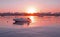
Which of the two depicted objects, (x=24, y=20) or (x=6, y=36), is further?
(x=24, y=20)

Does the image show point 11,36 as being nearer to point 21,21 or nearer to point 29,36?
point 29,36

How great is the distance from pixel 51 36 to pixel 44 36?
82 centimetres

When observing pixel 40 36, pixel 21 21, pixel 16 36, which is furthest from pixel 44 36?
pixel 21 21

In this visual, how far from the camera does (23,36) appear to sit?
20297 millimetres

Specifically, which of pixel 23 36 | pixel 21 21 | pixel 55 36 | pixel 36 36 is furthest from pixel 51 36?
pixel 21 21

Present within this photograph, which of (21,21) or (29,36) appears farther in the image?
(21,21)

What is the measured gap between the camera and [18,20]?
44938mm

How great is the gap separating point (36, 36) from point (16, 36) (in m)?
2.36

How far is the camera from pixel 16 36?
20391 millimetres

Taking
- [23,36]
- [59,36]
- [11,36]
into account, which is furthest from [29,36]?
[59,36]

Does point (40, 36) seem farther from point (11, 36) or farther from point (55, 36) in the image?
point (11, 36)

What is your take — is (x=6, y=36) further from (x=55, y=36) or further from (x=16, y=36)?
(x=55, y=36)

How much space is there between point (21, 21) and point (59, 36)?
25484 millimetres

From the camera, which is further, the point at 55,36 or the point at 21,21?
the point at 21,21
